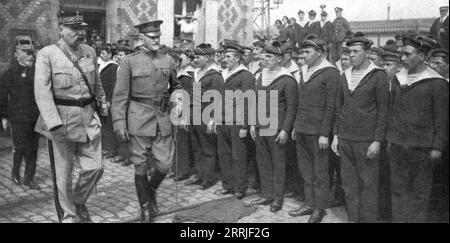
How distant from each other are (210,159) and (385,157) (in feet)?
8.69

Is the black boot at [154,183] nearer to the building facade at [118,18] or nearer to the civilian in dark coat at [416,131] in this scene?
the civilian in dark coat at [416,131]

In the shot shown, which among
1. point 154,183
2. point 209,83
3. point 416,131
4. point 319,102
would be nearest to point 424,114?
point 416,131

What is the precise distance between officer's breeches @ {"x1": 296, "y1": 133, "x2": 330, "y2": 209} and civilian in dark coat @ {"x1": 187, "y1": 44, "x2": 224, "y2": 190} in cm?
158

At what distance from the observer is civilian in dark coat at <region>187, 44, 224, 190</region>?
6.50 meters

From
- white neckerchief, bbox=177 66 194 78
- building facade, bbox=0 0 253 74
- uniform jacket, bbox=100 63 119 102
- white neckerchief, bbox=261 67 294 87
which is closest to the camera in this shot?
white neckerchief, bbox=261 67 294 87

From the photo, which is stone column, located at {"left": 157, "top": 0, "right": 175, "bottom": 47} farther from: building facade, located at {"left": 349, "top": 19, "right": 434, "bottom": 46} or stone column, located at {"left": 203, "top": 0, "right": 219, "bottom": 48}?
building facade, located at {"left": 349, "top": 19, "right": 434, "bottom": 46}

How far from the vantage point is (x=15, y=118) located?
6.37 m

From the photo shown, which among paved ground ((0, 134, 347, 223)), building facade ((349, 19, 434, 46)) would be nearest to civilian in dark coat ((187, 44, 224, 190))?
paved ground ((0, 134, 347, 223))

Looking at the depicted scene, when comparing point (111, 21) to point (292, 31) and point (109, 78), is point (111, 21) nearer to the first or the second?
point (109, 78)

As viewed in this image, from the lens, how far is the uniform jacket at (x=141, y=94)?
4934 millimetres

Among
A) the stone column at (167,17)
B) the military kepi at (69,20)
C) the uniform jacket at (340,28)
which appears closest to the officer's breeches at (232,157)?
the military kepi at (69,20)

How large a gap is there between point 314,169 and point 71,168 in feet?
9.08
